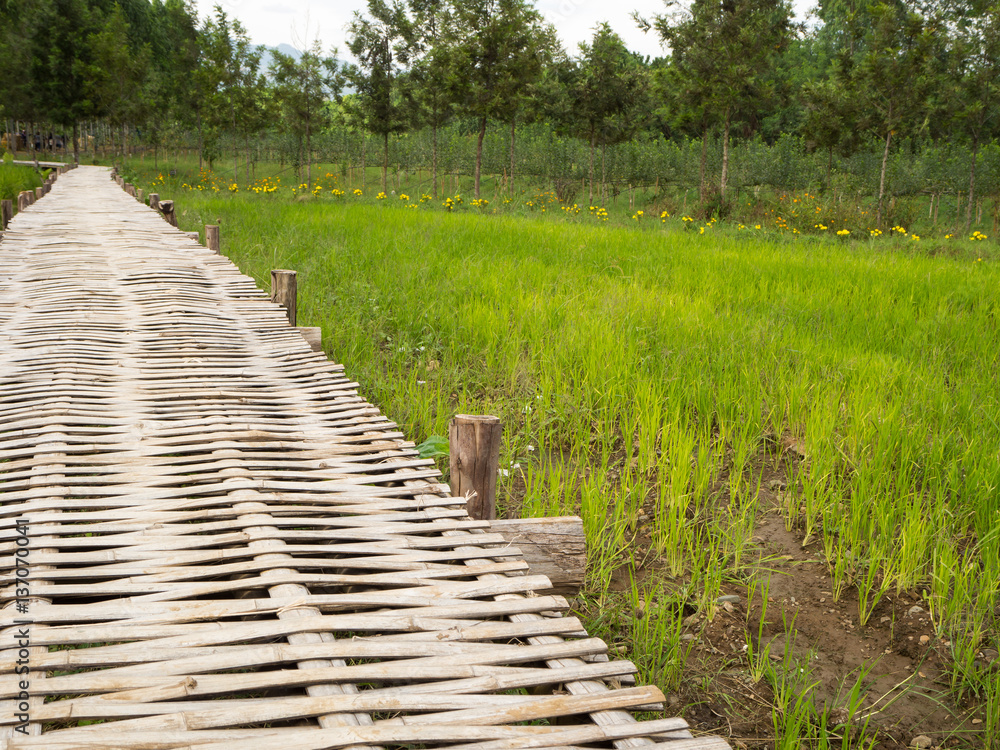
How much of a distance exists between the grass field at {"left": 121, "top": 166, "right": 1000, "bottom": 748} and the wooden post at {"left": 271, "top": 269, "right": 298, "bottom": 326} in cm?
38

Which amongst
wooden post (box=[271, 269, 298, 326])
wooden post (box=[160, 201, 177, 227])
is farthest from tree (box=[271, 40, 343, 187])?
wooden post (box=[271, 269, 298, 326])

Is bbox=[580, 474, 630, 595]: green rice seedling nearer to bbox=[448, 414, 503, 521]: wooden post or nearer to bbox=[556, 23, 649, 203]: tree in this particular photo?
bbox=[448, 414, 503, 521]: wooden post

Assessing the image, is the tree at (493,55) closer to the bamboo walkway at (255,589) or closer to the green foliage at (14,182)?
the green foliage at (14,182)

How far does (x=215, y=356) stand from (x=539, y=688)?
323cm

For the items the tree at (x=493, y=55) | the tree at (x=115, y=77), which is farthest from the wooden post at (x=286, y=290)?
the tree at (x=115, y=77)

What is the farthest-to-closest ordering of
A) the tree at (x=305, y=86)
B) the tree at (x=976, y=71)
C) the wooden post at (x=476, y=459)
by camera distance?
the tree at (x=305, y=86), the tree at (x=976, y=71), the wooden post at (x=476, y=459)

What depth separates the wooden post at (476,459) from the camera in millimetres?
2674

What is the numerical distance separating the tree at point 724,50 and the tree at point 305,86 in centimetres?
1152

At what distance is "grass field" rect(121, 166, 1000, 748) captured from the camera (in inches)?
95.6

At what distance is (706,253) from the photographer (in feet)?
28.7

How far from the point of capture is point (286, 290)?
5320 millimetres

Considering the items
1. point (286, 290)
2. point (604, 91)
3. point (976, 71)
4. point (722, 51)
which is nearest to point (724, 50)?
point (722, 51)

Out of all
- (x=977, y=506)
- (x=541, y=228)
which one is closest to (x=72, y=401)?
(x=977, y=506)

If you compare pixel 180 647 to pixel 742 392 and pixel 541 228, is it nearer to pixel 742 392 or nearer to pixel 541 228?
pixel 742 392
